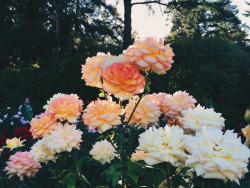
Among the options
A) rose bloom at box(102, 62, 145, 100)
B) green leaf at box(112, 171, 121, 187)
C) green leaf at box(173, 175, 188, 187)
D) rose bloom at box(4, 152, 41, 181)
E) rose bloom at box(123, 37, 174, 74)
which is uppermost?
rose bloom at box(123, 37, 174, 74)

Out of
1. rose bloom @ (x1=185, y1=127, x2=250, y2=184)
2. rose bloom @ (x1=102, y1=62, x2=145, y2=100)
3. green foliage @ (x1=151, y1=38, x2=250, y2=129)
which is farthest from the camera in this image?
green foliage @ (x1=151, y1=38, x2=250, y2=129)

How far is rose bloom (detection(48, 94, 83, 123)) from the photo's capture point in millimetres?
1600

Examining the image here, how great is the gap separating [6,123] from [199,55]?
6.11m

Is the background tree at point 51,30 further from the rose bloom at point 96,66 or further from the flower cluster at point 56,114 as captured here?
the rose bloom at point 96,66

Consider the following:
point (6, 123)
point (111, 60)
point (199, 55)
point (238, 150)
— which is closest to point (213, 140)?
point (238, 150)

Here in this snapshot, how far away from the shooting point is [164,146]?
3.93 feet

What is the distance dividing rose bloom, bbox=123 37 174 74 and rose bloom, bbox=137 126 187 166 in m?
0.25

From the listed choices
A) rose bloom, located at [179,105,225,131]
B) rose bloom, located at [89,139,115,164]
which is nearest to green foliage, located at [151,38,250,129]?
rose bloom, located at [89,139,115,164]

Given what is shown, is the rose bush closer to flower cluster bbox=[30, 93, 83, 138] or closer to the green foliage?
flower cluster bbox=[30, 93, 83, 138]

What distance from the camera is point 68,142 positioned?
62.7 inches

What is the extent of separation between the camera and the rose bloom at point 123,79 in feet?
4.27

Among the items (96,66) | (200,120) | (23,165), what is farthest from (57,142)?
(200,120)

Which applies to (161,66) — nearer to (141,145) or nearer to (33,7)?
(141,145)

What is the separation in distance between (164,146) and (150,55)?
1.16 feet
